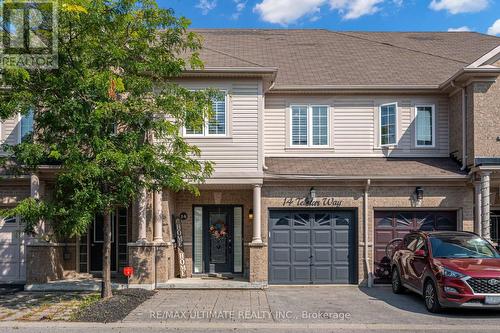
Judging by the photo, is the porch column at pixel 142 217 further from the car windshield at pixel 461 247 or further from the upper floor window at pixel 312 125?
the car windshield at pixel 461 247

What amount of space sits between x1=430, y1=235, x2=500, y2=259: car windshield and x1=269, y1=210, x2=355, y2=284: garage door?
3.41 meters

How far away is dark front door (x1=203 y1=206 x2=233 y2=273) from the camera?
52.0ft

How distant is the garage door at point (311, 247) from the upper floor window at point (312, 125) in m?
2.34

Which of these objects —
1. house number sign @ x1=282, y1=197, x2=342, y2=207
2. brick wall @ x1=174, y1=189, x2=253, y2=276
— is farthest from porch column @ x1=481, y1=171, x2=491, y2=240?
brick wall @ x1=174, y1=189, x2=253, y2=276

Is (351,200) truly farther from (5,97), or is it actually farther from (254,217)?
(5,97)

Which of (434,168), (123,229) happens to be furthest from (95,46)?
(434,168)

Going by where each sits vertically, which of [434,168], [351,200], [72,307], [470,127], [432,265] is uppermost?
[470,127]

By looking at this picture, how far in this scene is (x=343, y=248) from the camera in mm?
14945

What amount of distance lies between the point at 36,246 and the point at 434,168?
11.4 m

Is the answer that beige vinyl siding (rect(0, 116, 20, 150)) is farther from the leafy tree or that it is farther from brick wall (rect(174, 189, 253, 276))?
brick wall (rect(174, 189, 253, 276))

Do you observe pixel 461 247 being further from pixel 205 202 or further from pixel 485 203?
pixel 205 202

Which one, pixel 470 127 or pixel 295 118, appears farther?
pixel 295 118

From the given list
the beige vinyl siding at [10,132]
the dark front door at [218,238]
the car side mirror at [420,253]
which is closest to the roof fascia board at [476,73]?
the car side mirror at [420,253]

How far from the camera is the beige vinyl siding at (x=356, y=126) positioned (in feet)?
51.8
